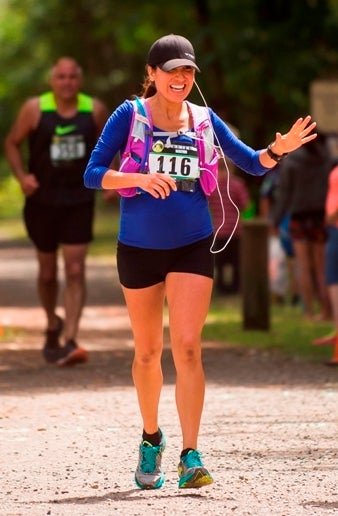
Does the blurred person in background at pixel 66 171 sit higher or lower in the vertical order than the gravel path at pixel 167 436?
higher

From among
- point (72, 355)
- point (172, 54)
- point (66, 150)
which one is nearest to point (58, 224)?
point (66, 150)

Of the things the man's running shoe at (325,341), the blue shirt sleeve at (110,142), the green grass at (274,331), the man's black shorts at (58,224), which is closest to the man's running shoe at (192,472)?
the blue shirt sleeve at (110,142)

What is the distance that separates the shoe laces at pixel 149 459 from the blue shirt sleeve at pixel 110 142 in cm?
118

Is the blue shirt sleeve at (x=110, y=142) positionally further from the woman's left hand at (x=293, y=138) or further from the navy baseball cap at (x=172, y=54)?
the woman's left hand at (x=293, y=138)

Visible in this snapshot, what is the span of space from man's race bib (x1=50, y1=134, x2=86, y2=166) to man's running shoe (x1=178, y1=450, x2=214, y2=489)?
5632 mm

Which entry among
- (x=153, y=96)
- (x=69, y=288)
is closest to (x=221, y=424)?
(x=153, y=96)

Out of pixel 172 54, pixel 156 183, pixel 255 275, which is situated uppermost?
pixel 172 54

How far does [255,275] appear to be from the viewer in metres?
15.9

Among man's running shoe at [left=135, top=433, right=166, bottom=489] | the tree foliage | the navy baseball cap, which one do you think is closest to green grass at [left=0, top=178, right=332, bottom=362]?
the tree foliage

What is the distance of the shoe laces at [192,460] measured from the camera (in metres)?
7.14

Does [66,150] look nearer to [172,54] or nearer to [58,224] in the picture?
[58,224]

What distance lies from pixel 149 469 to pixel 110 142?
1.43m

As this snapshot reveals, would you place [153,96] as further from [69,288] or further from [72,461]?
[69,288]

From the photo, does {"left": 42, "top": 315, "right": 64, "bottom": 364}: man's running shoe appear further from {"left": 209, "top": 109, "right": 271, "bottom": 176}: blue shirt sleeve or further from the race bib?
the race bib
